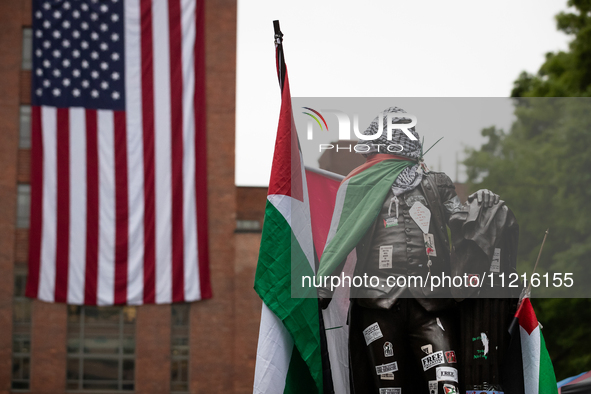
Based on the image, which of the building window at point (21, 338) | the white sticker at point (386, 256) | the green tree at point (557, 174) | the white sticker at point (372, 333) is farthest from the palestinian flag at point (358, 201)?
the building window at point (21, 338)

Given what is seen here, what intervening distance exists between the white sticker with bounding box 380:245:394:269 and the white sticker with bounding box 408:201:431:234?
272mm

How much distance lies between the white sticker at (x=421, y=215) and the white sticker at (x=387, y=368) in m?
0.98

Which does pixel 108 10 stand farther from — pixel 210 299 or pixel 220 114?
pixel 210 299

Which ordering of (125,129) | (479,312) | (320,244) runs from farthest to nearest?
(125,129), (320,244), (479,312)

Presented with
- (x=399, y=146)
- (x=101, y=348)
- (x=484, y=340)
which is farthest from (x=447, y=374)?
(x=101, y=348)

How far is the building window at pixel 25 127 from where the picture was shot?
24.8 meters

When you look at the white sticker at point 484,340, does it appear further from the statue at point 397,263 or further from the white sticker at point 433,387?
the white sticker at point 433,387

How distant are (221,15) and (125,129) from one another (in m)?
6.14

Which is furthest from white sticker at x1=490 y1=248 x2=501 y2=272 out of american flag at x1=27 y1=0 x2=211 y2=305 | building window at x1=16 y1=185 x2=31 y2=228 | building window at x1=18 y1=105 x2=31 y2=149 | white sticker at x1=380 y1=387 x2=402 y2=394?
building window at x1=18 y1=105 x2=31 y2=149

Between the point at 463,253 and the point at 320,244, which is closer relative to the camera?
the point at 463,253

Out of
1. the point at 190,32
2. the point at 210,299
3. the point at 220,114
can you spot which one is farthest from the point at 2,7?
the point at 210,299

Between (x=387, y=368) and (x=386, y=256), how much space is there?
31.3 inches

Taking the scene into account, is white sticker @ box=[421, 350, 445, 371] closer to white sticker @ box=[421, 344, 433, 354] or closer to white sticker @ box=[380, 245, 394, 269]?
white sticker @ box=[421, 344, 433, 354]

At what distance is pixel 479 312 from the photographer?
467 cm
